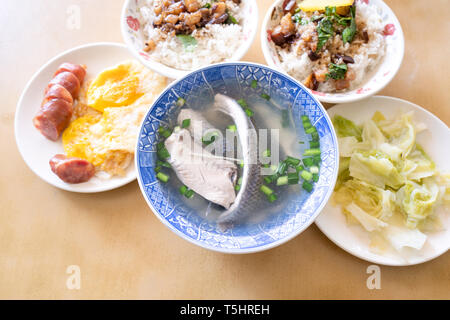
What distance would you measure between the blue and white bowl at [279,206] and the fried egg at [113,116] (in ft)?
1.12

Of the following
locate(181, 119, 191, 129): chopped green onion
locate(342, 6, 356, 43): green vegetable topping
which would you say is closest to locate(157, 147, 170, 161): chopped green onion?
locate(181, 119, 191, 129): chopped green onion

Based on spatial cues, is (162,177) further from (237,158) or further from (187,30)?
(187,30)

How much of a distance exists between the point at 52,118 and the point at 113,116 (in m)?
0.28

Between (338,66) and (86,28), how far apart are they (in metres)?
1.40

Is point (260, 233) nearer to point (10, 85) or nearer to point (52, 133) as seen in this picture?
point (52, 133)

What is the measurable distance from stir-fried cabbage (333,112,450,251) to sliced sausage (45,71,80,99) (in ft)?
4.19

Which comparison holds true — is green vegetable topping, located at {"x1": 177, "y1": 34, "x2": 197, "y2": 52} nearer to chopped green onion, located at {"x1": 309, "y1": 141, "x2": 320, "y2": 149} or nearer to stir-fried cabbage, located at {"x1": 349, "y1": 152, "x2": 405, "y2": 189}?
chopped green onion, located at {"x1": 309, "y1": 141, "x2": 320, "y2": 149}

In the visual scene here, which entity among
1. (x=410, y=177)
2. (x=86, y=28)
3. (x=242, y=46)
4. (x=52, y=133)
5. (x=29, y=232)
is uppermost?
(x=242, y=46)

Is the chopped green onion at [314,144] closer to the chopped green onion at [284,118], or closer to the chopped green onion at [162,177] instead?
the chopped green onion at [284,118]

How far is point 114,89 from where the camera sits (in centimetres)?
166

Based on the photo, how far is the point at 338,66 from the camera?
1.46 metres

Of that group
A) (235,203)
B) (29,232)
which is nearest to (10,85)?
(29,232)

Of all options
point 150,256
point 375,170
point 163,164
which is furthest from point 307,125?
point 150,256

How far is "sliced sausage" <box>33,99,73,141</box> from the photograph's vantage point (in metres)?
1.57
